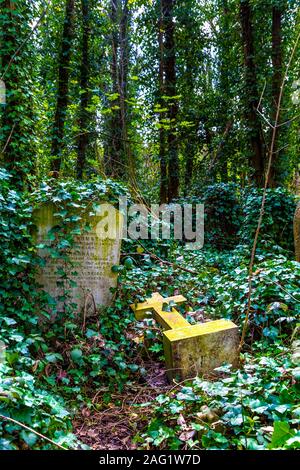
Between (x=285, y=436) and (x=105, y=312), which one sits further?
(x=105, y=312)

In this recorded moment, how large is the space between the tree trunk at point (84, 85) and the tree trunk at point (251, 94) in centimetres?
476

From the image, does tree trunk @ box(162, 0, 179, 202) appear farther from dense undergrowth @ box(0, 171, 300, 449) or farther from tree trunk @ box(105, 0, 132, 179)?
dense undergrowth @ box(0, 171, 300, 449)

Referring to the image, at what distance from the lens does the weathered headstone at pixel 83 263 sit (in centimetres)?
386

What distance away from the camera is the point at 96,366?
3287mm

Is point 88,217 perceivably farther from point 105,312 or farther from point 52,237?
point 105,312

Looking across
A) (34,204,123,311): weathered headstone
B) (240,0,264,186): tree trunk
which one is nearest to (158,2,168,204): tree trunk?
(240,0,264,186): tree trunk

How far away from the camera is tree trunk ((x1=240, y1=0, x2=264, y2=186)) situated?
9852 millimetres

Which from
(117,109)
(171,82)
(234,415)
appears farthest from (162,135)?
(234,415)

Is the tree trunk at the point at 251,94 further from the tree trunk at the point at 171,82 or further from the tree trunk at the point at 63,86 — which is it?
the tree trunk at the point at 63,86

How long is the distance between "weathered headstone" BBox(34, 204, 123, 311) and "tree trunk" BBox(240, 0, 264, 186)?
7.00 m

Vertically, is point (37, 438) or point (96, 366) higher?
point (37, 438)

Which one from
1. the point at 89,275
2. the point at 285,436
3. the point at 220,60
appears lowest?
the point at 285,436

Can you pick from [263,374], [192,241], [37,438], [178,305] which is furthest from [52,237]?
[192,241]
